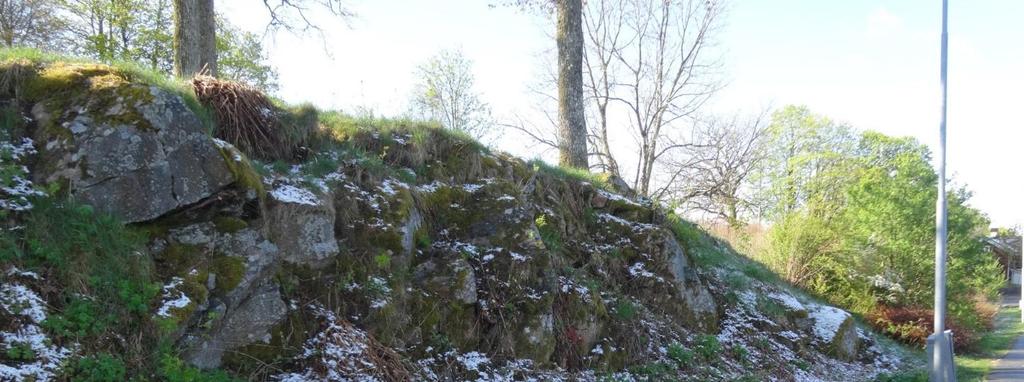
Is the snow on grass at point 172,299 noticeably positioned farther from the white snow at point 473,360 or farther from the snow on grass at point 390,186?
the white snow at point 473,360

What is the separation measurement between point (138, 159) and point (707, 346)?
7.12 meters

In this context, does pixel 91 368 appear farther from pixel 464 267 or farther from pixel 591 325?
pixel 591 325

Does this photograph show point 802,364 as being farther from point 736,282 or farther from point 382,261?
point 382,261

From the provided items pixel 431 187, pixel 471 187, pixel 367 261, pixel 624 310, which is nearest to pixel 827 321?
pixel 624 310

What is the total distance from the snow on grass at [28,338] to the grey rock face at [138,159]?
3.03ft

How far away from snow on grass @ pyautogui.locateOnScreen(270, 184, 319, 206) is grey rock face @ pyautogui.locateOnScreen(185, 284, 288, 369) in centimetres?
84

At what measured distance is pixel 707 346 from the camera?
841cm

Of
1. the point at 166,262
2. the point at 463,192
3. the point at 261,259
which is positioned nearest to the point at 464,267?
the point at 463,192

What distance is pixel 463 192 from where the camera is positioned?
7867mm

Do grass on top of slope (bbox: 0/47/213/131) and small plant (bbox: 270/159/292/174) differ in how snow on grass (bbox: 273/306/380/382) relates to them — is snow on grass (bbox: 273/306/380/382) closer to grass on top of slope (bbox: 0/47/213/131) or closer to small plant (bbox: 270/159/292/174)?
small plant (bbox: 270/159/292/174)

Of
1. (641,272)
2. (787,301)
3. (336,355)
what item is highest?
(641,272)

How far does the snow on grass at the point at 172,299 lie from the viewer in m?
4.45

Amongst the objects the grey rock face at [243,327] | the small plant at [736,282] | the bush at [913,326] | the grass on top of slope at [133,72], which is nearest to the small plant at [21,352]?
the grey rock face at [243,327]

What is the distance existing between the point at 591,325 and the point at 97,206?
17.0 feet
